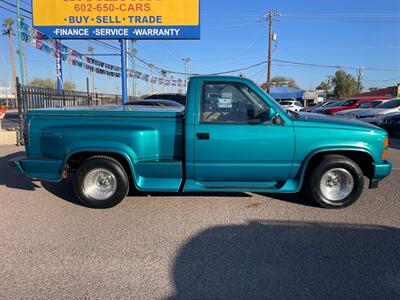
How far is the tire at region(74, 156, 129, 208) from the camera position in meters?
4.53

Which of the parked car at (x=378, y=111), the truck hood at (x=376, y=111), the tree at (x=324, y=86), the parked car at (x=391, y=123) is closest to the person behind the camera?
the parked car at (x=391, y=123)

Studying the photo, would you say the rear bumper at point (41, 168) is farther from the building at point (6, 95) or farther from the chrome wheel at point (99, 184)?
the building at point (6, 95)

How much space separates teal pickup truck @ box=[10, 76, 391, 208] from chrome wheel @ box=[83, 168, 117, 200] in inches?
0.6

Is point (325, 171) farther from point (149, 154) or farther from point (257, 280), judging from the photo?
point (149, 154)

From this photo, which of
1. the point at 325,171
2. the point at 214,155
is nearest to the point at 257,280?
the point at 214,155

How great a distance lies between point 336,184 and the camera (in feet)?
15.3

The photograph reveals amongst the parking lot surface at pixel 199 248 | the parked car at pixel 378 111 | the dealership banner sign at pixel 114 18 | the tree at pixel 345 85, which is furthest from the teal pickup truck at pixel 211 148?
the tree at pixel 345 85

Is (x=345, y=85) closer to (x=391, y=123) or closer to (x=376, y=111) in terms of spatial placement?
(x=376, y=111)

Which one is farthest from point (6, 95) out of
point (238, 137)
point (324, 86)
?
point (324, 86)

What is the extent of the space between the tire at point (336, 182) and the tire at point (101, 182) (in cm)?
277

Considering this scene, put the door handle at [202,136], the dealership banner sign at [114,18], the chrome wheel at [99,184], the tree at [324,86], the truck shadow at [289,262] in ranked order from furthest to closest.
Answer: the tree at [324,86], the dealership banner sign at [114,18], the chrome wheel at [99,184], the door handle at [202,136], the truck shadow at [289,262]

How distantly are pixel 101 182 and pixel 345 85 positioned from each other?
96647mm

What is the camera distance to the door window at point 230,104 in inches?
174

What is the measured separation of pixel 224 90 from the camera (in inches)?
177
